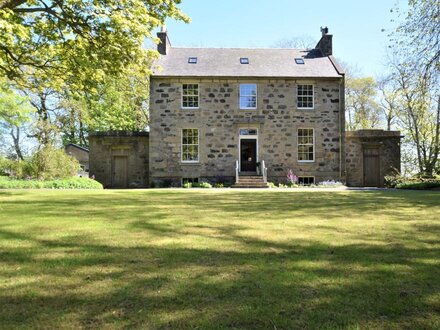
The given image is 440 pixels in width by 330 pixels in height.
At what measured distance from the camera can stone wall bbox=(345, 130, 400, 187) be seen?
2541 cm

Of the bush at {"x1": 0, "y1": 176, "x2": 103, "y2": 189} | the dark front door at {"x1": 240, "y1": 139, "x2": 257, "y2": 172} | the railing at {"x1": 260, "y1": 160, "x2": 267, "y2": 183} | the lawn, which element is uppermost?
the dark front door at {"x1": 240, "y1": 139, "x2": 257, "y2": 172}

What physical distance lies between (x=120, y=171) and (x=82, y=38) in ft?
46.8

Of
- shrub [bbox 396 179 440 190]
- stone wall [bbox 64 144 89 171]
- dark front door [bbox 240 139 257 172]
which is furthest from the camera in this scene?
stone wall [bbox 64 144 89 171]

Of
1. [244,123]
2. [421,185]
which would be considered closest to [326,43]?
[244,123]

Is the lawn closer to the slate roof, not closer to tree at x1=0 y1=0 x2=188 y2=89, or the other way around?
tree at x1=0 y1=0 x2=188 y2=89

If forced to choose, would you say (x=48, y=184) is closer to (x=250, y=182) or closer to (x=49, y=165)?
(x=49, y=165)

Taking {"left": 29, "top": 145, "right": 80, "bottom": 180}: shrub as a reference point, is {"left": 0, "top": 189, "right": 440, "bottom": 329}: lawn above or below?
below

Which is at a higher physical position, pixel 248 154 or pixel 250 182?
pixel 248 154

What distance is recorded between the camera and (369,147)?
84.0ft

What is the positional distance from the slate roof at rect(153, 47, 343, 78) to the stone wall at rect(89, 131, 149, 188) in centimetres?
472

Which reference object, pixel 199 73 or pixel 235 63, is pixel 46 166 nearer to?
pixel 199 73

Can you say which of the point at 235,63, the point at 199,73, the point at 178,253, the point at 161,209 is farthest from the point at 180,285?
the point at 235,63

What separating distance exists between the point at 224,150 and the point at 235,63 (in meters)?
6.23

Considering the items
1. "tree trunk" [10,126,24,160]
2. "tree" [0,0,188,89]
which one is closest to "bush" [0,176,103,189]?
"tree" [0,0,188,89]
